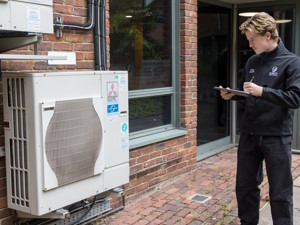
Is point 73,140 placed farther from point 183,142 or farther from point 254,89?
point 183,142

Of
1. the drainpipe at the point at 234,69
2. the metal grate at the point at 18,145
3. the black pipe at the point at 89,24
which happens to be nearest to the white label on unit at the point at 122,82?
the black pipe at the point at 89,24

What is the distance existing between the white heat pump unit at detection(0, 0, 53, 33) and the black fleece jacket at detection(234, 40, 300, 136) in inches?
68.3

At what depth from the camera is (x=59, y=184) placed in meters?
3.11

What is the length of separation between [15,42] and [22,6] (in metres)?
0.41

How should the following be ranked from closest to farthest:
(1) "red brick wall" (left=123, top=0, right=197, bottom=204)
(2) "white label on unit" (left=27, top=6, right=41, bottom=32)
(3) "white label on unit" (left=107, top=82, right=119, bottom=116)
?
(2) "white label on unit" (left=27, top=6, right=41, bottom=32), (3) "white label on unit" (left=107, top=82, right=119, bottom=116), (1) "red brick wall" (left=123, top=0, right=197, bottom=204)

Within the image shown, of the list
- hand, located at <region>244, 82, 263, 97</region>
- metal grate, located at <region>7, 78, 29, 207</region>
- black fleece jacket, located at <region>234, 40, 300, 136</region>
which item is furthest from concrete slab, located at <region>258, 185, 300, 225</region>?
metal grate, located at <region>7, 78, 29, 207</region>

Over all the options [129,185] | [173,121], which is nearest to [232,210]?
[129,185]

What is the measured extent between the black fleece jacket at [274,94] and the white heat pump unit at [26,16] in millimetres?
1735

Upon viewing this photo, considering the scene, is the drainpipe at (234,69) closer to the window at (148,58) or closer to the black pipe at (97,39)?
the window at (148,58)

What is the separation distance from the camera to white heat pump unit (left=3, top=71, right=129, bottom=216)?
9.68 feet

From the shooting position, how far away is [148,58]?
5.09m

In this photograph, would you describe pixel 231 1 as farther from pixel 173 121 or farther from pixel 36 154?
pixel 36 154

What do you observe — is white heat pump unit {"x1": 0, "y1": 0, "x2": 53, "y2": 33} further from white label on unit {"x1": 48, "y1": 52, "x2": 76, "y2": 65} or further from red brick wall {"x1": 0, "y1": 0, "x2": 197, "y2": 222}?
white label on unit {"x1": 48, "y1": 52, "x2": 76, "y2": 65}

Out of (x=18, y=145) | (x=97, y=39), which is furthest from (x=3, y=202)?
(x=97, y=39)
